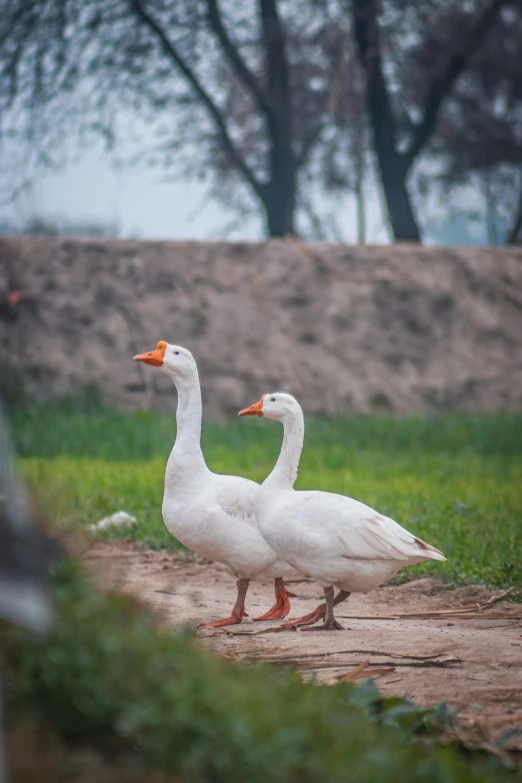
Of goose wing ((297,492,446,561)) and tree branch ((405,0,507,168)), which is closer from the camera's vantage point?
goose wing ((297,492,446,561))

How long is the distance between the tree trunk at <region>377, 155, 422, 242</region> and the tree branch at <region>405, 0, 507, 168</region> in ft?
0.99

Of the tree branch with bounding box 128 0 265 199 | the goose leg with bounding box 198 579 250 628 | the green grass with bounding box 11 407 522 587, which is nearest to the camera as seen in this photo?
the goose leg with bounding box 198 579 250 628

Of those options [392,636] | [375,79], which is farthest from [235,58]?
[392,636]

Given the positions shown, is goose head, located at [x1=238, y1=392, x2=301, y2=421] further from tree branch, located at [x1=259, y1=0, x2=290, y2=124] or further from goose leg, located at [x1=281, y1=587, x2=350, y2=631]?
tree branch, located at [x1=259, y1=0, x2=290, y2=124]

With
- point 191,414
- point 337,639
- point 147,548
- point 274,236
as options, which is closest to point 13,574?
point 337,639

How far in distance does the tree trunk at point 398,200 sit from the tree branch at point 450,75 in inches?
11.9

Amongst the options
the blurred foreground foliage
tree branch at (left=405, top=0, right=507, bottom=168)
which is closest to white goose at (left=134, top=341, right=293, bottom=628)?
the blurred foreground foliage

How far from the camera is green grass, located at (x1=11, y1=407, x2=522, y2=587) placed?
22.0 ft

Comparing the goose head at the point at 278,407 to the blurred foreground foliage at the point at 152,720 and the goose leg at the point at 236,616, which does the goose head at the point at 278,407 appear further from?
the blurred foreground foliage at the point at 152,720

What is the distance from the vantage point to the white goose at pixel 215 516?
5004mm

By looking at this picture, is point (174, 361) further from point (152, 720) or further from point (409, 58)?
point (409, 58)

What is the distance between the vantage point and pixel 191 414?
542 cm

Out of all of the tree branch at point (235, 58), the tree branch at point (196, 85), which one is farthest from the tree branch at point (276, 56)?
the tree branch at point (196, 85)

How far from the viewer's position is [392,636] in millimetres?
4598
